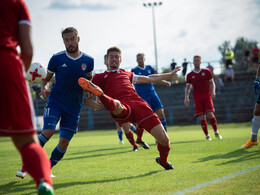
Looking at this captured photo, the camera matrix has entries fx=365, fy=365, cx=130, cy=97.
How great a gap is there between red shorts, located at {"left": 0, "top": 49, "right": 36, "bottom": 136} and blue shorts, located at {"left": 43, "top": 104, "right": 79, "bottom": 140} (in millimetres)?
3091

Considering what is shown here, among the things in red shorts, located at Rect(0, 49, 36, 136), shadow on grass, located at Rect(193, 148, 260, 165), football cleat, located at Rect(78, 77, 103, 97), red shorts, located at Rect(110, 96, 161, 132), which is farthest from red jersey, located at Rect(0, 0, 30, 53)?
shadow on grass, located at Rect(193, 148, 260, 165)

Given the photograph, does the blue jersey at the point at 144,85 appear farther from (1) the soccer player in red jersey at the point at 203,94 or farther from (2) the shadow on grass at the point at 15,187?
(2) the shadow on grass at the point at 15,187

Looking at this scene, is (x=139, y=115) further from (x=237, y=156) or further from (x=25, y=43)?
(x=25, y=43)

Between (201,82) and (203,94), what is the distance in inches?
18.5

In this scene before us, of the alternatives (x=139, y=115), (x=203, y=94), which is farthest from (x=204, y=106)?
(x=139, y=115)

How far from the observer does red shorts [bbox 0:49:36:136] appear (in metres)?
3.04

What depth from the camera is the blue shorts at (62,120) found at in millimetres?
6215

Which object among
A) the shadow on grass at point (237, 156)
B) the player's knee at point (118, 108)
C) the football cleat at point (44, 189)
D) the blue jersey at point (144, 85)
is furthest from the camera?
the blue jersey at point (144, 85)

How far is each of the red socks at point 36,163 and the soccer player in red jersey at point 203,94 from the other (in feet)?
33.4

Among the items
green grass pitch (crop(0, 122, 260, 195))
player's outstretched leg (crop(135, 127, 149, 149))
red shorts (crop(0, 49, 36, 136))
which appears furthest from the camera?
player's outstretched leg (crop(135, 127, 149, 149))

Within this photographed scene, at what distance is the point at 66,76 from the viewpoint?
636cm

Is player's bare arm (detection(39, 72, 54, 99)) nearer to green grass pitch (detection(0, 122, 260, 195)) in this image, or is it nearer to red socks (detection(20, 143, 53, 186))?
green grass pitch (detection(0, 122, 260, 195))

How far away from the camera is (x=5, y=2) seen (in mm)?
3232

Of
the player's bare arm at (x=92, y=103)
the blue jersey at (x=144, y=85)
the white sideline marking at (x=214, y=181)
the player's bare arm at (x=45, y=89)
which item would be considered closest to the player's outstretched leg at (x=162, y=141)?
the player's bare arm at (x=92, y=103)
